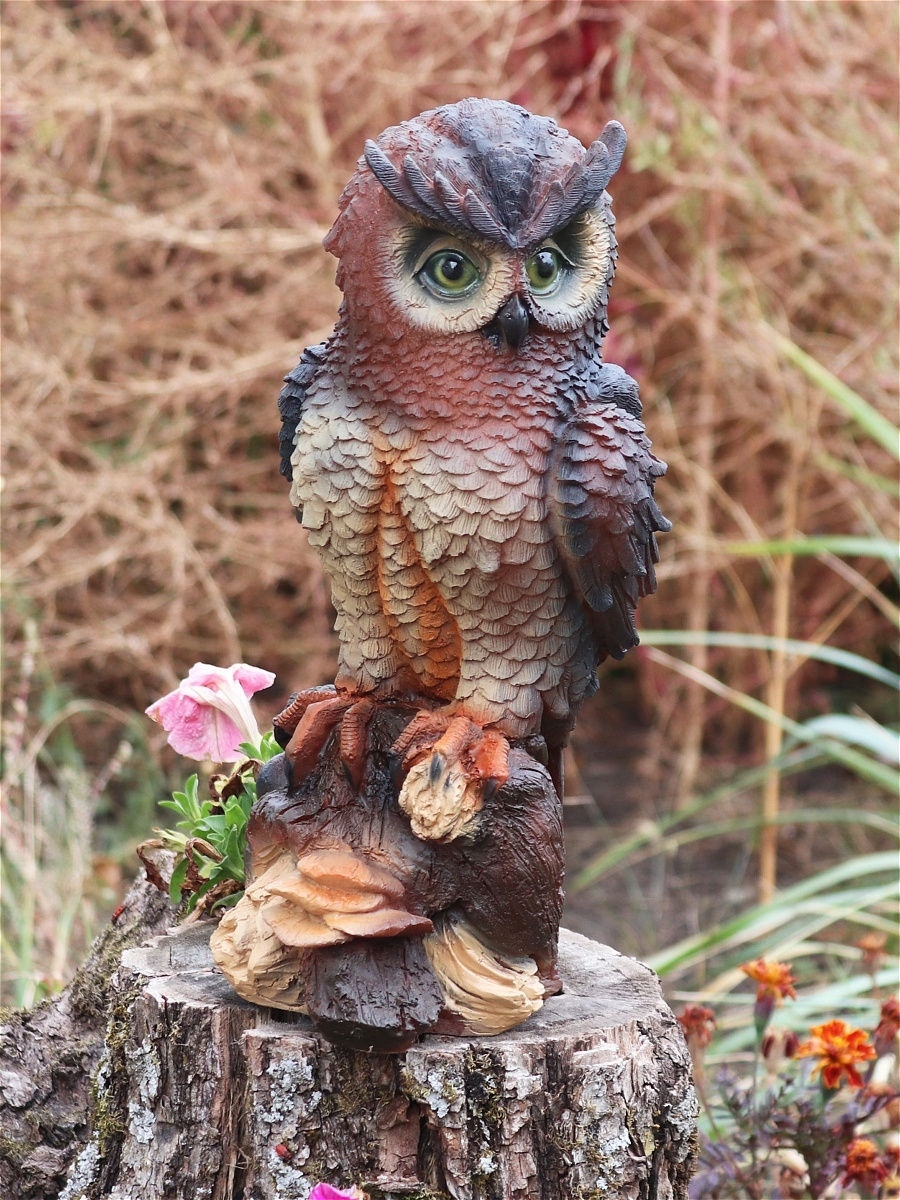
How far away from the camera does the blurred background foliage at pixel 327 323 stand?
4.19 metres

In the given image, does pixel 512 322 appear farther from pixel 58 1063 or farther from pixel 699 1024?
pixel 58 1063

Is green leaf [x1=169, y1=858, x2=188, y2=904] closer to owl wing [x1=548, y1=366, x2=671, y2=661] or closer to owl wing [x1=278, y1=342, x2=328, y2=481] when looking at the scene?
owl wing [x1=278, y1=342, x2=328, y2=481]

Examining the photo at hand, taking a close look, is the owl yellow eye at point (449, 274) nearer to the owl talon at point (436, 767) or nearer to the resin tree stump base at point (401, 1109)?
the owl talon at point (436, 767)

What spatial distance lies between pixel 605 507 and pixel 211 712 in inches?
33.1

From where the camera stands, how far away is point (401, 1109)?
6.19ft

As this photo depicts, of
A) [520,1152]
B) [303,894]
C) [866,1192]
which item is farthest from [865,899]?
[303,894]

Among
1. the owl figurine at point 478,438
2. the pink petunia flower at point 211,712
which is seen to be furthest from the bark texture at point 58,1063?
the owl figurine at point 478,438

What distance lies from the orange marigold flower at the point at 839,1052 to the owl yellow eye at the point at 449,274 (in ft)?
4.17

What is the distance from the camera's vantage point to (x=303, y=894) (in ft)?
6.15

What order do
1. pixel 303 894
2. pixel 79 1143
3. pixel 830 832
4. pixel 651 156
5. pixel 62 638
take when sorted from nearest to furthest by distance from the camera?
pixel 303 894 < pixel 79 1143 < pixel 651 156 < pixel 62 638 < pixel 830 832

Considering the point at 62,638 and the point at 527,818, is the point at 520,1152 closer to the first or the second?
the point at 527,818

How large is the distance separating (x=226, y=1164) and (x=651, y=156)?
2887 millimetres

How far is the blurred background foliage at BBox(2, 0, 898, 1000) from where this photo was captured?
4.19 metres

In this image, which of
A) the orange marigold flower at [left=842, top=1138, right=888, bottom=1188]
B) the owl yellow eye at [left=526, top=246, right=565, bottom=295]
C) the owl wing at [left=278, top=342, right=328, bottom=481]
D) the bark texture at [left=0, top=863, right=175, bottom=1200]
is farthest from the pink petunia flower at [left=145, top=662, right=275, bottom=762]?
the orange marigold flower at [left=842, top=1138, right=888, bottom=1188]
